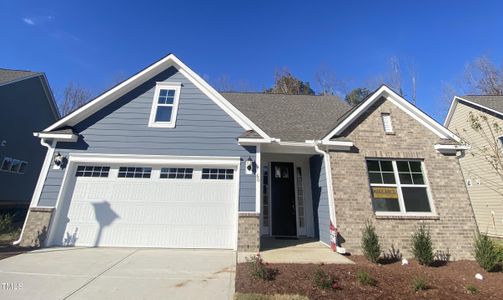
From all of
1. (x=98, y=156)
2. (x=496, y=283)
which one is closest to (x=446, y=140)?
(x=496, y=283)

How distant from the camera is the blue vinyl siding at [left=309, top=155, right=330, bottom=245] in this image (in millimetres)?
7854

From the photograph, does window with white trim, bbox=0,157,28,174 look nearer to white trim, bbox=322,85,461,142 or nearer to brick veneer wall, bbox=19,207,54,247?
brick veneer wall, bbox=19,207,54,247

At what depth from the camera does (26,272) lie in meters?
4.82

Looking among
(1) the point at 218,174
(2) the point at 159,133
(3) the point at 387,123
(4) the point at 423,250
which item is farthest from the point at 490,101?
(2) the point at 159,133

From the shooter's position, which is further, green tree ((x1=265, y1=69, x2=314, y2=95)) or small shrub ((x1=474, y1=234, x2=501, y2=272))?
green tree ((x1=265, y1=69, x2=314, y2=95))

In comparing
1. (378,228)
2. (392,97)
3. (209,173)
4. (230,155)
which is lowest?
(378,228)

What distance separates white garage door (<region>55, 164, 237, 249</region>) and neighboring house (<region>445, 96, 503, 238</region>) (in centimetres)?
1206

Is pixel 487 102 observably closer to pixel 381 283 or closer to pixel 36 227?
pixel 381 283

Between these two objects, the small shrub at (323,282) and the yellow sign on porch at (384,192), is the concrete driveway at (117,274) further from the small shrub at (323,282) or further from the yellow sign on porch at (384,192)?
the yellow sign on porch at (384,192)

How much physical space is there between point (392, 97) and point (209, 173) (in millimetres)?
7043

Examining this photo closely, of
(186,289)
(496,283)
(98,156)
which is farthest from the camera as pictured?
(98,156)

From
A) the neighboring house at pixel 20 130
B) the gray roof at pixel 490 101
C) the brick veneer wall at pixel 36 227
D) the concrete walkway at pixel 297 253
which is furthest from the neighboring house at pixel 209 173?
the neighboring house at pixel 20 130

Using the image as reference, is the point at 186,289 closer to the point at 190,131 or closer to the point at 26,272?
the point at 26,272

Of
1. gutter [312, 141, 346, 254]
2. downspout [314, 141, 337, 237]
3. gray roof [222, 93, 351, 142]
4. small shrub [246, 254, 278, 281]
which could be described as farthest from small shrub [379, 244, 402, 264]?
gray roof [222, 93, 351, 142]
